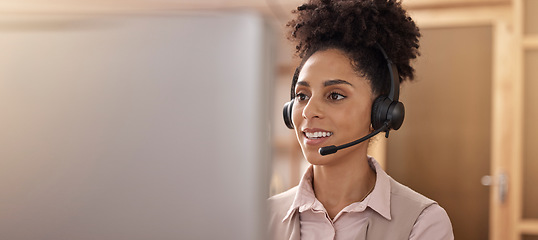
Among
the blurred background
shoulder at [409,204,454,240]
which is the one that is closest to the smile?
shoulder at [409,204,454,240]

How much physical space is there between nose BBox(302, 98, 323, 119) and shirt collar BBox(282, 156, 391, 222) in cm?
15

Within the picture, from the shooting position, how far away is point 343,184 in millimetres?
969

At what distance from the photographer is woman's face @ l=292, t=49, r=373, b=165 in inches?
36.3

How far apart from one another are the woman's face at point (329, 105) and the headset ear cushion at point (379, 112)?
0.01m

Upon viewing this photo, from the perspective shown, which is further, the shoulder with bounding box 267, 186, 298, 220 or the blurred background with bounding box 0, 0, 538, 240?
the shoulder with bounding box 267, 186, 298, 220

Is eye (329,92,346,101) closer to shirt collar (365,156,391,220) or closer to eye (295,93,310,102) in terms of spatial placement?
eye (295,93,310,102)

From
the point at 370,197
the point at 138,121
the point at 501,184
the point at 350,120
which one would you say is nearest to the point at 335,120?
the point at 350,120

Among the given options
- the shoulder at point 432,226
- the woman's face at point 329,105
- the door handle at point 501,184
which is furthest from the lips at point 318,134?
the door handle at point 501,184

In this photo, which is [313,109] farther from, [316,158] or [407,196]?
[407,196]

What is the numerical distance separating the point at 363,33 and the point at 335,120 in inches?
6.8

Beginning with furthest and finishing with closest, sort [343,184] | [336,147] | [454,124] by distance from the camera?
1. [454,124]
2. [343,184]
3. [336,147]

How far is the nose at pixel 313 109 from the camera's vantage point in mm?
917

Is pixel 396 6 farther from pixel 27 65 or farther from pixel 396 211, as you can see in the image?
pixel 27 65

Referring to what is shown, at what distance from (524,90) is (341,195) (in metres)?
1.76
